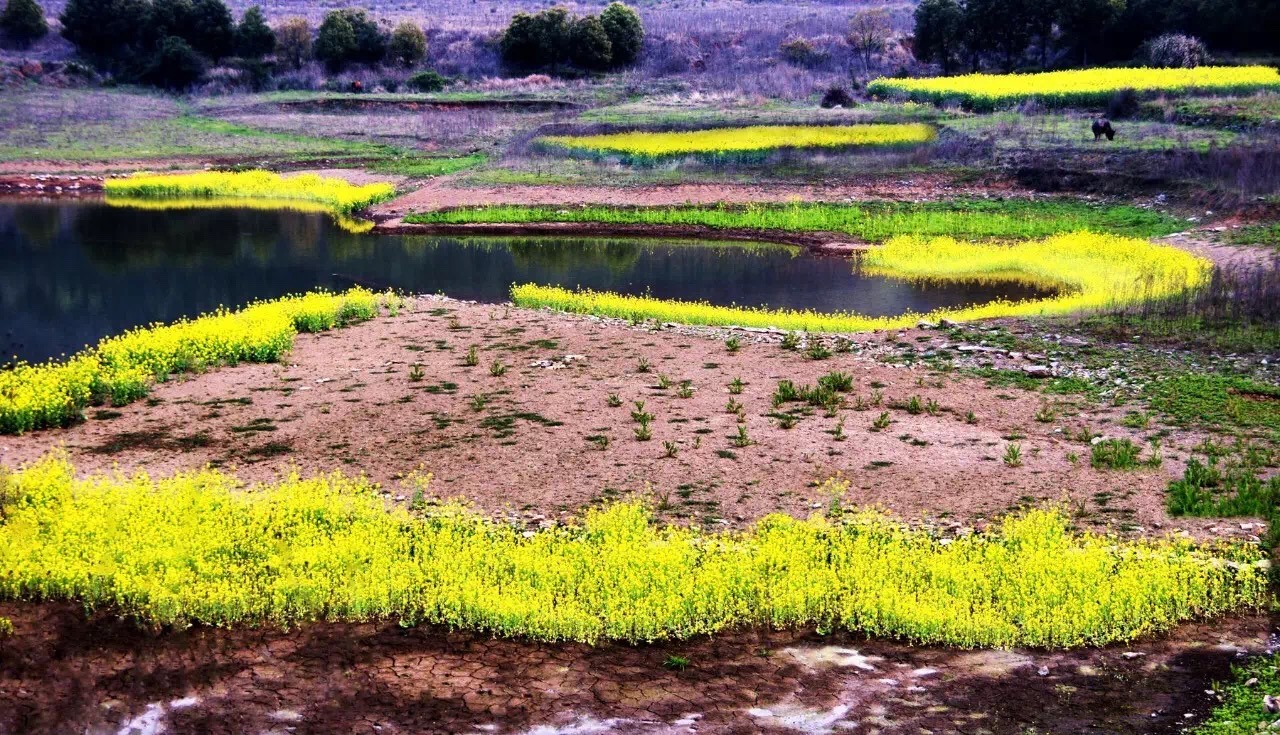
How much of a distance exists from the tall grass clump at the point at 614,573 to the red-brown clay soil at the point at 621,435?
100 centimetres

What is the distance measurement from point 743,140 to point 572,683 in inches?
1604

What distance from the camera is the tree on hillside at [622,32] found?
8300 centimetres

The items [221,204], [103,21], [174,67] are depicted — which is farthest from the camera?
[103,21]

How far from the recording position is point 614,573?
1167cm

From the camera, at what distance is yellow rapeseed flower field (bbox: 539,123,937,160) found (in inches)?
1841

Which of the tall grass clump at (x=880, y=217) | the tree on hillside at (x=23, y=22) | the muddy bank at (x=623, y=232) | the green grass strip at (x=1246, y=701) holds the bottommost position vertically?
the green grass strip at (x=1246, y=701)

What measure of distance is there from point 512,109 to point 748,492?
5671 centimetres

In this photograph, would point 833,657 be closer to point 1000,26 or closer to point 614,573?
point 614,573

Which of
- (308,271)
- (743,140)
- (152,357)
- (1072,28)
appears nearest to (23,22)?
(743,140)

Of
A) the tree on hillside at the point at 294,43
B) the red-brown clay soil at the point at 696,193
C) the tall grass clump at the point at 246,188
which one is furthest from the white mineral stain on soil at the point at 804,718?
the tree on hillside at the point at 294,43

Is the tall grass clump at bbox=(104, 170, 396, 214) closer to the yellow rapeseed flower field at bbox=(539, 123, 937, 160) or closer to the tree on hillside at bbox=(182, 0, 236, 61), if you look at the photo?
the yellow rapeseed flower field at bbox=(539, 123, 937, 160)

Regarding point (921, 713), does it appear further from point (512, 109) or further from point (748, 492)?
point (512, 109)

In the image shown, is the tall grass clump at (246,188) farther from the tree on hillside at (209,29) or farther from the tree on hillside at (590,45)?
the tree on hillside at (590,45)

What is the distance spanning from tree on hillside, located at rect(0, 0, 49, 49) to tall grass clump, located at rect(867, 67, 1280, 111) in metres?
56.3
